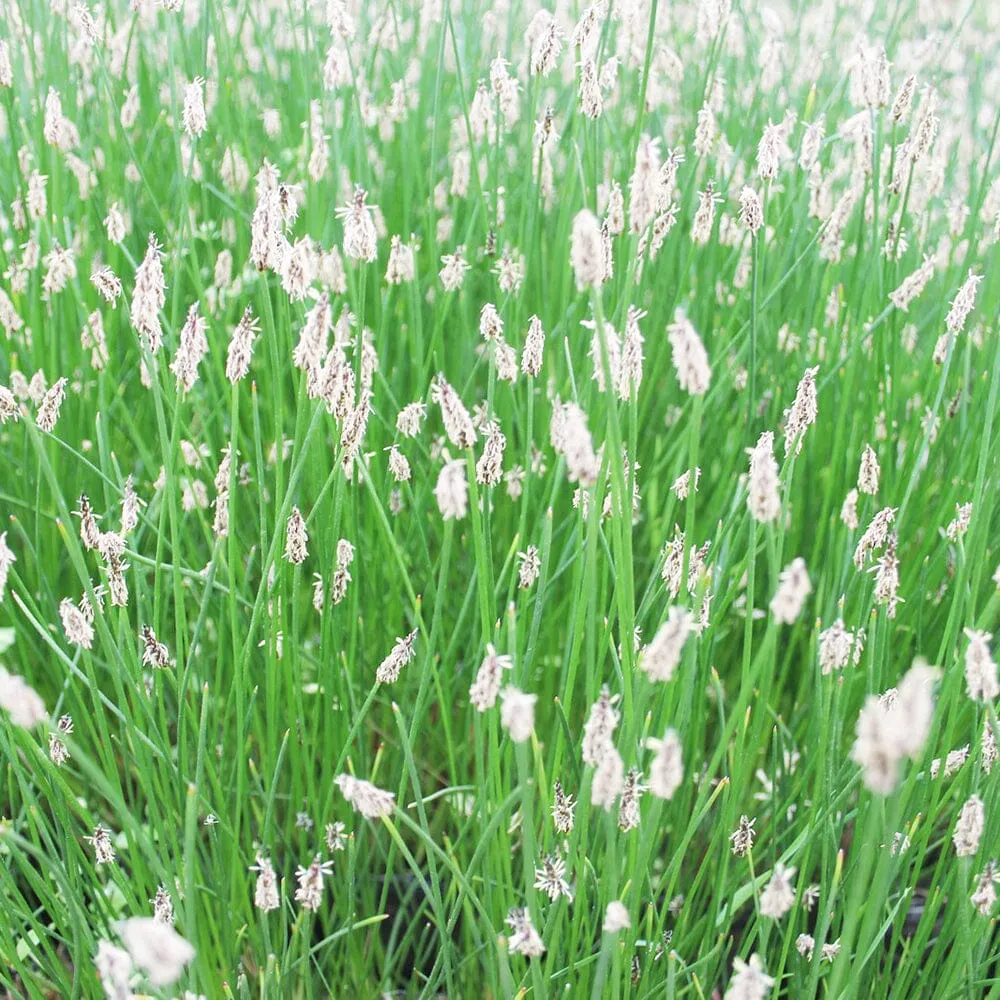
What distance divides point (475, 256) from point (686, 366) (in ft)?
5.09

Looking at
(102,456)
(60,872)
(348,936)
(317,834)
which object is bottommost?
(348,936)

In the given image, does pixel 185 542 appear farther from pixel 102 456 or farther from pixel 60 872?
pixel 60 872

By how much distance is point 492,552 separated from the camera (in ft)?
7.03

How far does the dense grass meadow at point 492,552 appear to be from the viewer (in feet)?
4.42

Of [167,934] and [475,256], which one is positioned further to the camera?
[475,256]

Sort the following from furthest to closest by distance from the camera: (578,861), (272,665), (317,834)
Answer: (317,834)
(272,665)
(578,861)

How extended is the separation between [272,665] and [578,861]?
531mm

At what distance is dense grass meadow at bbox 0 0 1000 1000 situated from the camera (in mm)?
1346

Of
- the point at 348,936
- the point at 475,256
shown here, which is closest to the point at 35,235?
the point at 475,256

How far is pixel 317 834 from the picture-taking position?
1.77 meters

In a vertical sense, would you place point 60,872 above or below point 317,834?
above

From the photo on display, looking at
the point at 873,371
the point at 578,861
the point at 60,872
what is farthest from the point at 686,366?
the point at 873,371

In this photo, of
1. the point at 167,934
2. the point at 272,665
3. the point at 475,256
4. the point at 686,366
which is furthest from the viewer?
the point at 475,256

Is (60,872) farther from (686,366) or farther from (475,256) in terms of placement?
(475,256)
